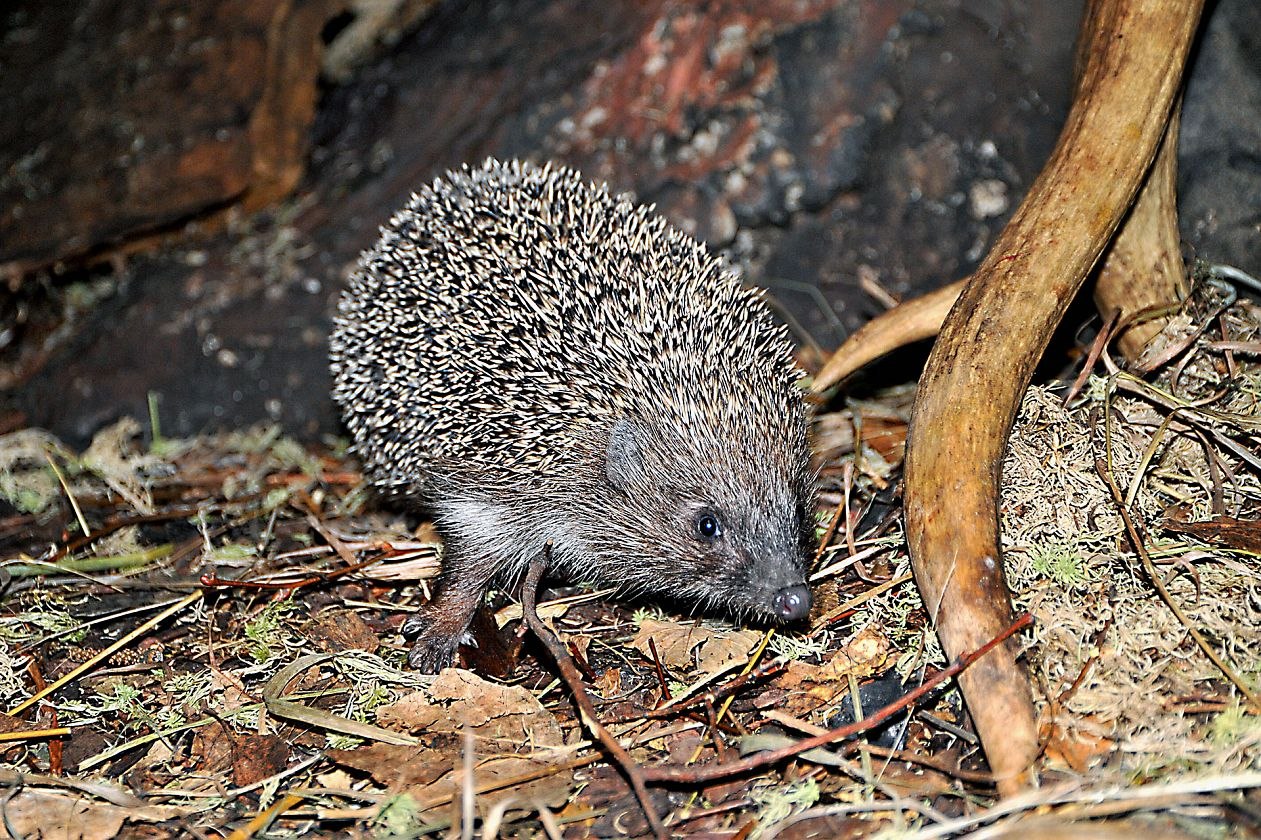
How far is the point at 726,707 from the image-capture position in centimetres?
398

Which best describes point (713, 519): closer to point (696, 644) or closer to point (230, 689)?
point (696, 644)

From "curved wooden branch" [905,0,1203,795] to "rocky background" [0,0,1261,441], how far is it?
1.64 metres

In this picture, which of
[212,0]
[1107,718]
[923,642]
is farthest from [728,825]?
[212,0]

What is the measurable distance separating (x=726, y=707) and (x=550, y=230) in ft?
8.06

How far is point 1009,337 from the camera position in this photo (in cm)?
418

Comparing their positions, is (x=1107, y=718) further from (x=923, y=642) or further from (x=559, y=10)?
Result: (x=559, y=10)

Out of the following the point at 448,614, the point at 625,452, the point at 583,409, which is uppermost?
the point at 583,409

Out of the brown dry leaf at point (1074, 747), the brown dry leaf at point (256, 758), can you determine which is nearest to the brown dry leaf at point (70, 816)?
the brown dry leaf at point (256, 758)

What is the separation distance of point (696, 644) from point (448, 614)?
115cm

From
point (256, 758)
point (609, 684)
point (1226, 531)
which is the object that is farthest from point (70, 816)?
point (1226, 531)

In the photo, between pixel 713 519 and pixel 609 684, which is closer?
pixel 609 684

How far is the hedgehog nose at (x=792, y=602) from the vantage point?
4082mm

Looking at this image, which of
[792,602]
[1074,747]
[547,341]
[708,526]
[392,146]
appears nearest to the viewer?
[1074,747]

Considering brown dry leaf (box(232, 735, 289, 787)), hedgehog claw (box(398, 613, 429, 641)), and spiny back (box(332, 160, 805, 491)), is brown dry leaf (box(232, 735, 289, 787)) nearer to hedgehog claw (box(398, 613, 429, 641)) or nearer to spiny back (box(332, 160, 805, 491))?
hedgehog claw (box(398, 613, 429, 641))
